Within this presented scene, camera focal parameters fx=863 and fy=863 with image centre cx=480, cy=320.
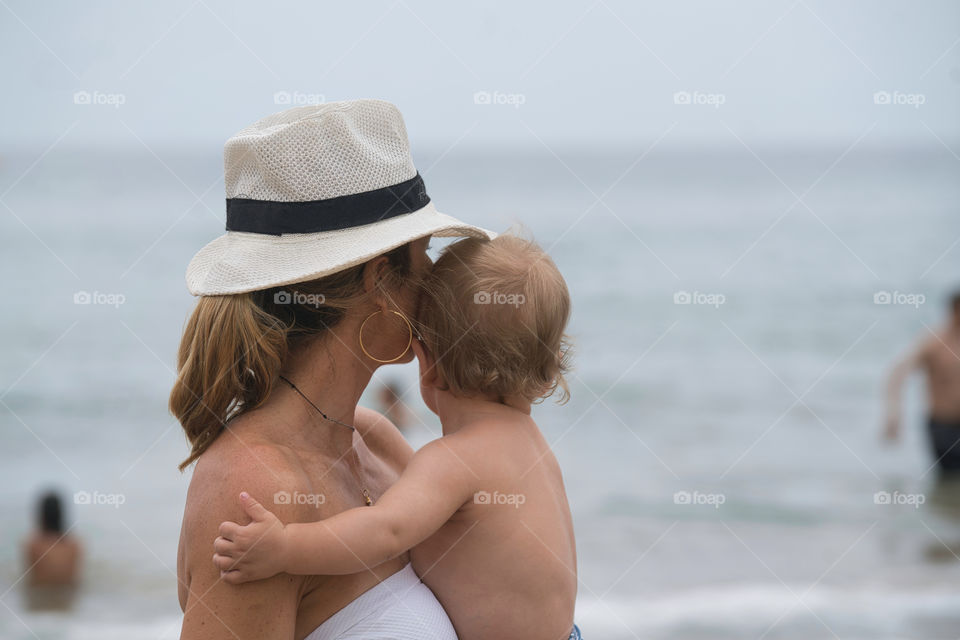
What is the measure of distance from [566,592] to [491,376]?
20.0 inches

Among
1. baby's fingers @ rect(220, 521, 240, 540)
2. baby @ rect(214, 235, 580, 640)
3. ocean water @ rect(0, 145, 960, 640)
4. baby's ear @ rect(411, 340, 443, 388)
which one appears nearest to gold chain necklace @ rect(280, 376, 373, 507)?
baby @ rect(214, 235, 580, 640)

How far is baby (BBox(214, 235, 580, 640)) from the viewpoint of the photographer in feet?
5.71

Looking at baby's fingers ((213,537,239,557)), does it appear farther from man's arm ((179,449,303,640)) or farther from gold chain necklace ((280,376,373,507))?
gold chain necklace ((280,376,373,507))

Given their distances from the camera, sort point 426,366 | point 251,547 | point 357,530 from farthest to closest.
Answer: point 426,366, point 357,530, point 251,547

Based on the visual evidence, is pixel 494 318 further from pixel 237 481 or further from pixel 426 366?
pixel 237 481

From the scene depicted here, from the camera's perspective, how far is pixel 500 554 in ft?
6.01

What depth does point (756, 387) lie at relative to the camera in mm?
13055

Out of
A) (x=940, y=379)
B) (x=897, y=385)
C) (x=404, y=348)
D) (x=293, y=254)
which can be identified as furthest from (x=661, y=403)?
(x=293, y=254)

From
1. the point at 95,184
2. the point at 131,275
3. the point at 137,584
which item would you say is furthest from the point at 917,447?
the point at 95,184

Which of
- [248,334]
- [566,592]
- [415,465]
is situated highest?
[248,334]

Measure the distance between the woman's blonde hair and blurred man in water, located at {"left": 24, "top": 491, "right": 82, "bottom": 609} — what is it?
20.9ft

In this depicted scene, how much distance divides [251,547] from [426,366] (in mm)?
670

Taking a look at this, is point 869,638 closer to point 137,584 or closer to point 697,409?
point 137,584

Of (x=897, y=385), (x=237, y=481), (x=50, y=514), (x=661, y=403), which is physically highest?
(x=237, y=481)
